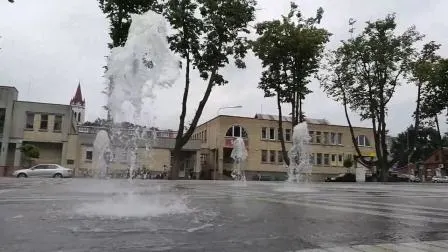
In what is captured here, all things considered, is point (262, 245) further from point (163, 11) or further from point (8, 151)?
point (8, 151)

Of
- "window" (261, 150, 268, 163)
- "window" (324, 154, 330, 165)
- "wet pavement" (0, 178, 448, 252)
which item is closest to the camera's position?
"wet pavement" (0, 178, 448, 252)

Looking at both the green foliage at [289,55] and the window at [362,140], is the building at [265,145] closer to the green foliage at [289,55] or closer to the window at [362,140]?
the window at [362,140]

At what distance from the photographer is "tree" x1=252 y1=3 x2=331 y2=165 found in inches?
1612

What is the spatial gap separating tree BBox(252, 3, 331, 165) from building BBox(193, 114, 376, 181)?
18504 mm

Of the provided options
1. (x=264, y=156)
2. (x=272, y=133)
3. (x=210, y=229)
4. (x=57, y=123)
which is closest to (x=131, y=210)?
(x=210, y=229)

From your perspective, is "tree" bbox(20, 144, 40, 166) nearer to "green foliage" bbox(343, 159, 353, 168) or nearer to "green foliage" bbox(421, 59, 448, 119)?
"green foliage" bbox(421, 59, 448, 119)

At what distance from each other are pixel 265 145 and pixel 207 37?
30.6m

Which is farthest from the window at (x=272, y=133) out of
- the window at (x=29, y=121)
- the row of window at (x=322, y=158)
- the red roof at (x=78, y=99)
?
the red roof at (x=78, y=99)

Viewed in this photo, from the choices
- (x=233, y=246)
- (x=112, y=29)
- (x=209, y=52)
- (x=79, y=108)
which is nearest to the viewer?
(x=233, y=246)

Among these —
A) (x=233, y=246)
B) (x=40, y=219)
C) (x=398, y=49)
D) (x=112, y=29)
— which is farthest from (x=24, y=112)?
(x=233, y=246)

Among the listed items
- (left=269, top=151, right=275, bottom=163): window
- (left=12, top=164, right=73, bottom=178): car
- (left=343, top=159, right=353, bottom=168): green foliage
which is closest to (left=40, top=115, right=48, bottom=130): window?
(left=12, top=164, right=73, bottom=178): car

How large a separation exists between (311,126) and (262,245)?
6245 cm

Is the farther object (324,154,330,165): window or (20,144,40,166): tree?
(324,154,330,165): window

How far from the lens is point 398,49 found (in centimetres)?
4366
